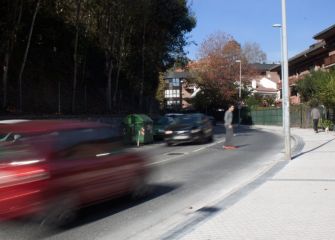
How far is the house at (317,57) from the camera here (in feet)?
174

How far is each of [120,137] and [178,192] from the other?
2099mm

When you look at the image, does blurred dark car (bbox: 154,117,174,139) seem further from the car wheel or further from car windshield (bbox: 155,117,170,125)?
the car wheel

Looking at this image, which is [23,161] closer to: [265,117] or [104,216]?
[104,216]

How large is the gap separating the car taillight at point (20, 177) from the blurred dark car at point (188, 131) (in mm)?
18353

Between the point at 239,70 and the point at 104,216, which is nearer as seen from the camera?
the point at 104,216

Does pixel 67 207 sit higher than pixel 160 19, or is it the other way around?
pixel 160 19

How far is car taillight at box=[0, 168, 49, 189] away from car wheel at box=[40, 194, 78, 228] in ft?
1.36

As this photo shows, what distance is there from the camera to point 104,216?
895 cm

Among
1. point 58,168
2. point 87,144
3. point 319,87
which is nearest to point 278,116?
point 319,87

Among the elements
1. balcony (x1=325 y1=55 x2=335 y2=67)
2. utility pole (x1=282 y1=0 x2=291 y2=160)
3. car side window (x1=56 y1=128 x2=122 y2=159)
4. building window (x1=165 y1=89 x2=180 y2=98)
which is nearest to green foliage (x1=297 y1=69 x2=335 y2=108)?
balcony (x1=325 y1=55 x2=335 y2=67)

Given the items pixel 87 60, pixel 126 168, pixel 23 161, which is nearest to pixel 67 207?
pixel 23 161

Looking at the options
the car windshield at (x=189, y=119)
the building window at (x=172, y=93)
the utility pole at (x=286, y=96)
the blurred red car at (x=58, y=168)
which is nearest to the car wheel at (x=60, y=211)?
the blurred red car at (x=58, y=168)

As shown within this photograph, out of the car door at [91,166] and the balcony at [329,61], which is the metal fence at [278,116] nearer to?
the balcony at [329,61]

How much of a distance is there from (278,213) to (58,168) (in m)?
3.25
